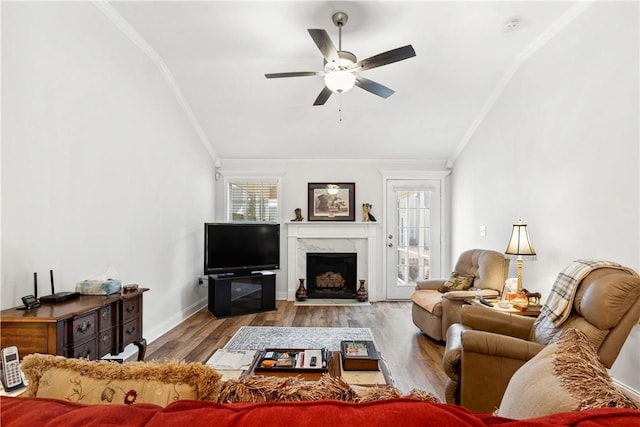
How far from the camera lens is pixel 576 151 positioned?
279 centimetres

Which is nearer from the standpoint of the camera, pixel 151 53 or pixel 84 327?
pixel 84 327

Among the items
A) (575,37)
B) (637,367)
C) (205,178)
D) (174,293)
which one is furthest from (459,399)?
(205,178)

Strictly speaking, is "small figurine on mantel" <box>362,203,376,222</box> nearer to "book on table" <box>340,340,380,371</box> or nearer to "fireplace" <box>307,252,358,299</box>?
"fireplace" <box>307,252,358,299</box>

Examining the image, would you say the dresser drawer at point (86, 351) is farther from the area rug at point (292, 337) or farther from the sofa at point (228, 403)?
the area rug at point (292, 337)

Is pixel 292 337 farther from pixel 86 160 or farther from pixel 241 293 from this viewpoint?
pixel 86 160

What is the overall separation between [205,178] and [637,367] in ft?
16.7

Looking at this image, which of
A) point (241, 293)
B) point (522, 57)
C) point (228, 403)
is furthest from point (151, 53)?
point (522, 57)

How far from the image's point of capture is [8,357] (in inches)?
49.9

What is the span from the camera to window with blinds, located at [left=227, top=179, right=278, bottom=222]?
561 cm

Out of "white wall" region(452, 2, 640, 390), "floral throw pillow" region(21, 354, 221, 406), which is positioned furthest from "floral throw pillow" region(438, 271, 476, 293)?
"floral throw pillow" region(21, 354, 221, 406)

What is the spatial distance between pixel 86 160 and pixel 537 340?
11.5 feet

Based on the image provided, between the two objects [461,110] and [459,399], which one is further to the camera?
[461,110]

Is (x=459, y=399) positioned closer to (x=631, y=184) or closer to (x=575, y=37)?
(x=631, y=184)

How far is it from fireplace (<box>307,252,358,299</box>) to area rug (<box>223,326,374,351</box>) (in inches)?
58.3
